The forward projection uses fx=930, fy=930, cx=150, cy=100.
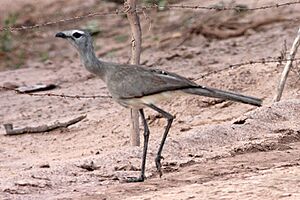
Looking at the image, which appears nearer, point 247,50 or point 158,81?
point 158,81

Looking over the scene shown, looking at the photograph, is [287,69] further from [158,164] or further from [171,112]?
[158,164]

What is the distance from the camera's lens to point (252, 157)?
700cm

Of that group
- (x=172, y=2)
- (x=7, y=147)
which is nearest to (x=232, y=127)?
(x=7, y=147)

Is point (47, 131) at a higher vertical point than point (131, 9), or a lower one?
lower

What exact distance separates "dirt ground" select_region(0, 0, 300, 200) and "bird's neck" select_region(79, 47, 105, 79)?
0.77 m

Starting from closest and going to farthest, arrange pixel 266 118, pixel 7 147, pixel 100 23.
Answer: pixel 266 118 → pixel 7 147 → pixel 100 23

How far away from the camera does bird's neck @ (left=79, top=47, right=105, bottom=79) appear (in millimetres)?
6566

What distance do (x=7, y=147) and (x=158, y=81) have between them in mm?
3063

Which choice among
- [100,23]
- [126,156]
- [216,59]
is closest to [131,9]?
[126,156]

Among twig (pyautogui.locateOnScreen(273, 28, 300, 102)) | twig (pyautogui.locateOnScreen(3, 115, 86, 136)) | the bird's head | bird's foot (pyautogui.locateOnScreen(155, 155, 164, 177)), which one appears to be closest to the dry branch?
the bird's head

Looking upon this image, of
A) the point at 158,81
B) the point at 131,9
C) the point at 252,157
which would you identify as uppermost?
the point at 131,9

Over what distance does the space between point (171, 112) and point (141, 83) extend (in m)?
3.13

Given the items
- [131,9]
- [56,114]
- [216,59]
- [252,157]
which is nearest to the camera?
[252,157]

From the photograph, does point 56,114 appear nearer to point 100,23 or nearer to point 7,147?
point 7,147
